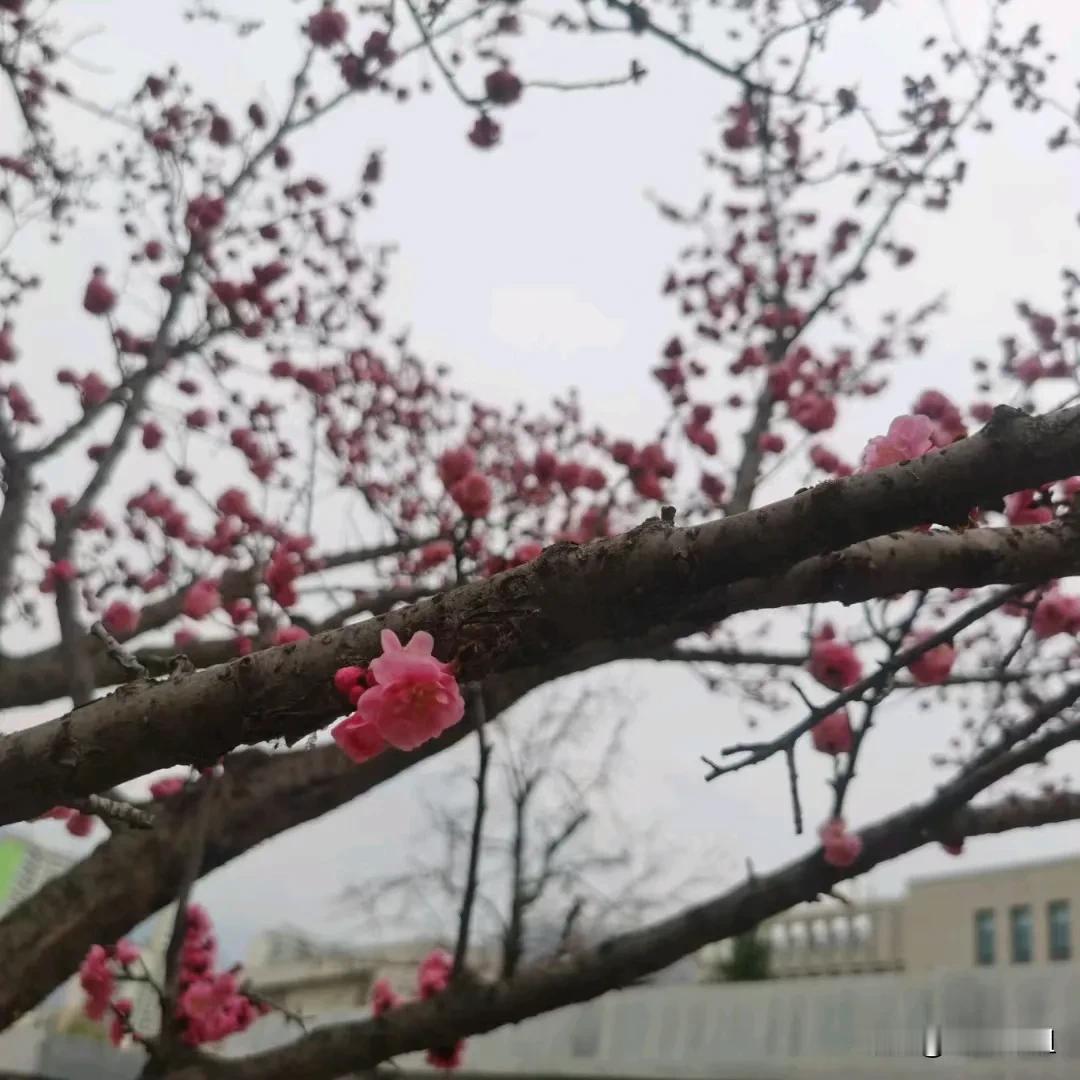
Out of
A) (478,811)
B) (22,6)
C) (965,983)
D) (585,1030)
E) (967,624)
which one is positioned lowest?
(585,1030)

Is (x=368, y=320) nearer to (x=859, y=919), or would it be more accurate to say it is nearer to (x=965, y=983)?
(x=965, y=983)

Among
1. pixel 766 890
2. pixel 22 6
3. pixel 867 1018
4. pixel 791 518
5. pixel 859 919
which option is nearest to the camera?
pixel 791 518

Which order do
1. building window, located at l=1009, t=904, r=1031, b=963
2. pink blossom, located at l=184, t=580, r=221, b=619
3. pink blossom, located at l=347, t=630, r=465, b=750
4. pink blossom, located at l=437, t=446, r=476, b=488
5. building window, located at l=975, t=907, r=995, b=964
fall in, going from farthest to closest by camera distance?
building window, located at l=975, t=907, r=995, b=964 < building window, located at l=1009, t=904, r=1031, b=963 < pink blossom, located at l=184, t=580, r=221, b=619 < pink blossom, located at l=437, t=446, r=476, b=488 < pink blossom, located at l=347, t=630, r=465, b=750

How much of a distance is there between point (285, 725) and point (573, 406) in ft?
21.8

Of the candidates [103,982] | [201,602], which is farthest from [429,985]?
[201,602]

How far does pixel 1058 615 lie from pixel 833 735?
789mm

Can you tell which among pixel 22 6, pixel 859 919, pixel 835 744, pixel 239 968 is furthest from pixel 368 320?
pixel 859 919

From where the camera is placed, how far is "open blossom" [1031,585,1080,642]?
3.14 meters

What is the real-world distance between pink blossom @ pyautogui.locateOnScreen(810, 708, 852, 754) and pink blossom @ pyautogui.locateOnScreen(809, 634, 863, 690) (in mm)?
109

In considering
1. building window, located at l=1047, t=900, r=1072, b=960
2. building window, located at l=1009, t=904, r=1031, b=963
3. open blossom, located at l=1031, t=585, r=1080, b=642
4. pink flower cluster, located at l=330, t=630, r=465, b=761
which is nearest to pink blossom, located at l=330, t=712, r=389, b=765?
pink flower cluster, located at l=330, t=630, r=465, b=761

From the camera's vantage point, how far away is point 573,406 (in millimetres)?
7867

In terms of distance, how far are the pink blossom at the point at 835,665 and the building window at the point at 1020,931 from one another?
27.1ft

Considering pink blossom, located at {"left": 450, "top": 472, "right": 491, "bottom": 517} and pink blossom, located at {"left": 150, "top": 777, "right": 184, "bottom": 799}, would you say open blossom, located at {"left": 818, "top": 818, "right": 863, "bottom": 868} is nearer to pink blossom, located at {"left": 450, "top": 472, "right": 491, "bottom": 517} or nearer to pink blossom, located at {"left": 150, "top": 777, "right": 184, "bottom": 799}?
pink blossom, located at {"left": 450, "top": 472, "right": 491, "bottom": 517}

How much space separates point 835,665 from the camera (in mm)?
3275
